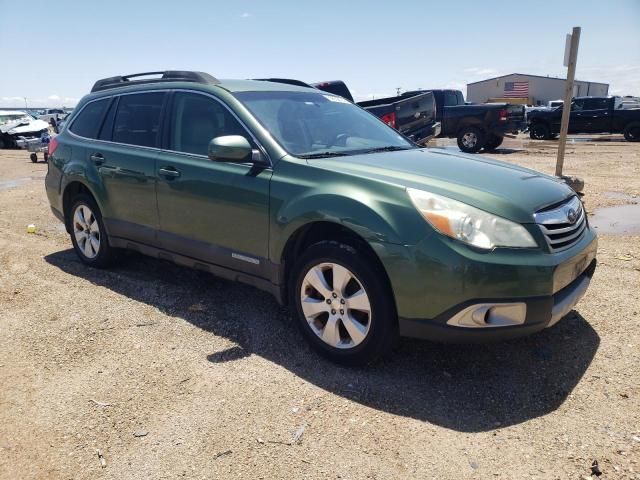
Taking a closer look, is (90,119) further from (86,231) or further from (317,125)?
(317,125)

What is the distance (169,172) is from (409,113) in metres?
7.45

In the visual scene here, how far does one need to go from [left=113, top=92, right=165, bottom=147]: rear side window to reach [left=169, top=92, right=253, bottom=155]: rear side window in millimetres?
235

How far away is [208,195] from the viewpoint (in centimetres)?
379

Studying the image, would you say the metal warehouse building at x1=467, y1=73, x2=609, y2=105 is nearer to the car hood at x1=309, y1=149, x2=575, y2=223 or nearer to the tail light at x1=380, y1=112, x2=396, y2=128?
the tail light at x1=380, y1=112, x2=396, y2=128

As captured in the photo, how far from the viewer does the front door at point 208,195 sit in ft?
11.7

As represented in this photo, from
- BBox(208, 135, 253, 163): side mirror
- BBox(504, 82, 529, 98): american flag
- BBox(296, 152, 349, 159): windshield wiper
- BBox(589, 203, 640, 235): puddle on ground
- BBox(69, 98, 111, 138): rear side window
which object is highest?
BBox(504, 82, 529, 98): american flag

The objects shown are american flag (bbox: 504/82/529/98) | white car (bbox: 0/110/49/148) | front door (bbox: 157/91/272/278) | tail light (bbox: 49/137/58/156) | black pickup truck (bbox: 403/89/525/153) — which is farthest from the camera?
american flag (bbox: 504/82/529/98)

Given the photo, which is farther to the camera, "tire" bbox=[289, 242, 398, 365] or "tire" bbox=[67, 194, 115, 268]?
"tire" bbox=[67, 194, 115, 268]

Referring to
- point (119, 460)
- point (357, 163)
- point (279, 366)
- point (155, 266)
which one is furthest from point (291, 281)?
point (155, 266)

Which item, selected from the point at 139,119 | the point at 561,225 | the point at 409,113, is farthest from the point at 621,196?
the point at 139,119

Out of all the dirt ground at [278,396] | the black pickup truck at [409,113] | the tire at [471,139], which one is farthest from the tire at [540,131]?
Result: the dirt ground at [278,396]

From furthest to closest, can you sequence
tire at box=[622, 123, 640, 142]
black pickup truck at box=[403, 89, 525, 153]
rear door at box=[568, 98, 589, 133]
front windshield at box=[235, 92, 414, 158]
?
rear door at box=[568, 98, 589, 133] → tire at box=[622, 123, 640, 142] → black pickup truck at box=[403, 89, 525, 153] → front windshield at box=[235, 92, 414, 158]

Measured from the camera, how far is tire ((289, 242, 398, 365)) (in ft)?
9.84

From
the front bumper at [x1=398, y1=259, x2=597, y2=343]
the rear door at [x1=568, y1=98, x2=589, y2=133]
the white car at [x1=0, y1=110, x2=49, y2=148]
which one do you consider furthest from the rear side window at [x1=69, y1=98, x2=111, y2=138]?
the rear door at [x1=568, y1=98, x2=589, y2=133]
